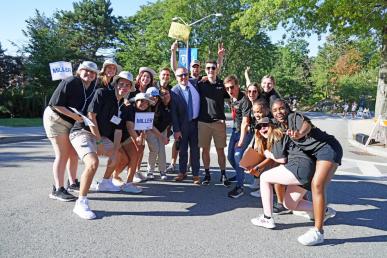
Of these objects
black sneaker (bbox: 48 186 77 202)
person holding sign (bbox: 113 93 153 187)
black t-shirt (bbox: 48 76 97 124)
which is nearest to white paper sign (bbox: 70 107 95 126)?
black t-shirt (bbox: 48 76 97 124)

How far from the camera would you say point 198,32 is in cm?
3731

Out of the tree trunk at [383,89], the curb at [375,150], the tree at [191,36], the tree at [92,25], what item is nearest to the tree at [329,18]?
the tree trunk at [383,89]

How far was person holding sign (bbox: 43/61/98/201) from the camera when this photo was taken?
490 cm

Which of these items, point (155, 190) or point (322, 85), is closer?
point (155, 190)

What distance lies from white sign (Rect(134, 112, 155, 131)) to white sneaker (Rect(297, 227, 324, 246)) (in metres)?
3.13

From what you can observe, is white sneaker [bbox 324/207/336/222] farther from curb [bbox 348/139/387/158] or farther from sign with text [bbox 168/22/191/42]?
curb [bbox 348/139/387/158]

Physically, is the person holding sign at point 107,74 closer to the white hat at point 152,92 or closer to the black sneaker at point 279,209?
the white hat at point 152,92

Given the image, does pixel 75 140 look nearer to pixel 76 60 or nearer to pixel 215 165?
pixel 215 165

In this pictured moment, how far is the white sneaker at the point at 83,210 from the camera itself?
14.6 ft

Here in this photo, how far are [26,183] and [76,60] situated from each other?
2930 centimetres

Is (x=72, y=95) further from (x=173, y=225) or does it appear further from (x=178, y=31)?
(x=178, y=31)

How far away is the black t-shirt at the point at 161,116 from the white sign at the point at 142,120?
2.43 feet

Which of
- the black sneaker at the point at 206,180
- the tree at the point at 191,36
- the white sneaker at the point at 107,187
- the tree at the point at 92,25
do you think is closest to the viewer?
the white sneaker at the point at 107,187

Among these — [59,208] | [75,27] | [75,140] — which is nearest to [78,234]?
[59,208]
